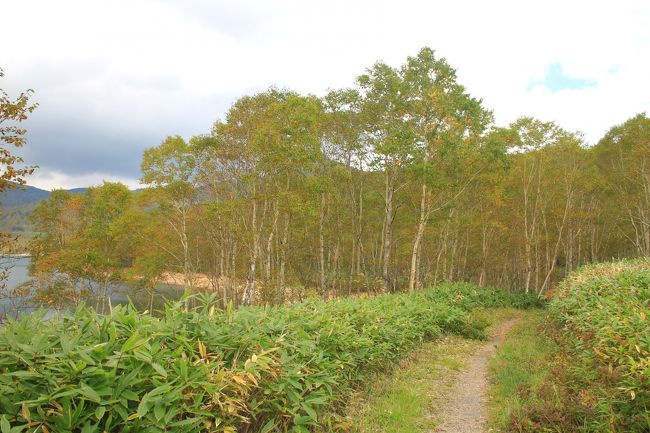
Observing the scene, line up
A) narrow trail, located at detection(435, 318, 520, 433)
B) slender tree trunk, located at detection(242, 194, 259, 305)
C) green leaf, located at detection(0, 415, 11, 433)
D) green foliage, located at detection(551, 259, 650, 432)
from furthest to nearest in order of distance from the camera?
slender tree trunk, located at detection(242, 194, 259, 305)
narrow trail, located at detection(435, 318, 520, 433)
green foliage, located at detection(551, 259, 650, 432)
green leaf, located at detection(0, 415, 11, 433)

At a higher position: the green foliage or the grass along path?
the green foliage

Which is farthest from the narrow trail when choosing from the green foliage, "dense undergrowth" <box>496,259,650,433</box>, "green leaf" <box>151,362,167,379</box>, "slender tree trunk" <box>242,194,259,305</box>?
"slender tree trunk" <box>242,194,259,305</box>

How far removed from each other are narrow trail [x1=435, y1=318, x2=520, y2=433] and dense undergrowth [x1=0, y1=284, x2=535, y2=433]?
5.90ft

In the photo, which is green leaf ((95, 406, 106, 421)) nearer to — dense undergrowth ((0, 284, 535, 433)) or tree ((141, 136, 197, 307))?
dense undergrowth ((0, 284, 535, 433))

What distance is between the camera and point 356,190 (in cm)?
2627

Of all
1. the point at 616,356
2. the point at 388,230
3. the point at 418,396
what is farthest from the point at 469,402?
the point at 388,230

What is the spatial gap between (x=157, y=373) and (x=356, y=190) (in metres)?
23.8

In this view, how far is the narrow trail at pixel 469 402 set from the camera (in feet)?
17.1

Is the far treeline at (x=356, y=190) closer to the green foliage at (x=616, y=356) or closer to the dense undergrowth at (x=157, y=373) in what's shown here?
the dense undergrowth at (x=157, y=373)

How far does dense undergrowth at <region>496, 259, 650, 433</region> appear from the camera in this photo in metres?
3.96

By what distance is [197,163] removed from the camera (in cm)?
2350

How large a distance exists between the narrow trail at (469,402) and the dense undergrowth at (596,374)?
43cm

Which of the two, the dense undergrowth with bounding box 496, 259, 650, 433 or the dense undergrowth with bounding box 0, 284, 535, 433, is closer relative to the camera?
the dense undergrowth with bounding box 0, 284, 535, 433

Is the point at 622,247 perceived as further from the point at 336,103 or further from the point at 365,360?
the point at 365,360
